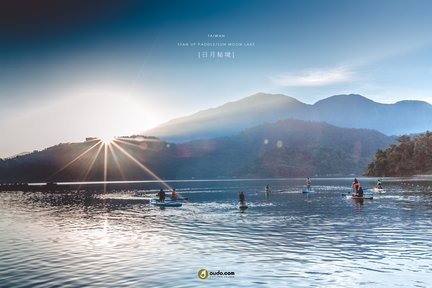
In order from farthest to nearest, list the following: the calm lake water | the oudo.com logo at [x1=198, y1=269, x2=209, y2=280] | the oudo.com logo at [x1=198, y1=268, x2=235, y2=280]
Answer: the oudo.com logo at [x1=198, y1=268, x2=235, y2=280] → the oudo.com logo at [x1=198, y1=269, x2=209, y2=280] → the calm lake water

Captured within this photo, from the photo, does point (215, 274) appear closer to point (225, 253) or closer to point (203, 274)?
point (203, 274)

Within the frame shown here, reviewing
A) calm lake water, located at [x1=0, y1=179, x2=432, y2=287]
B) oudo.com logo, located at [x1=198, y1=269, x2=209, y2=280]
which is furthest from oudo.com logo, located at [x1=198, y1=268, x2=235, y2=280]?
calm lake water, located at [x1=0, y1=179, x2=432, y2=287]

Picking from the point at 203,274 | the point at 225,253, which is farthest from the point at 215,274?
the point at 225,253

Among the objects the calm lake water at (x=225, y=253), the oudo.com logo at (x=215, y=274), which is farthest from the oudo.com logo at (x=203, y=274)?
the calm lake water at (x=225, y=253)

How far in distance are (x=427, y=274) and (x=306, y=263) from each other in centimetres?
779

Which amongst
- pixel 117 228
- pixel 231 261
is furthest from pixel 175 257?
pixel 117 228

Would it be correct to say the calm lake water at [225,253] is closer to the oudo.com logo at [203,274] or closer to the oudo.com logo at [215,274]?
the oudo.com logo at [215,274]

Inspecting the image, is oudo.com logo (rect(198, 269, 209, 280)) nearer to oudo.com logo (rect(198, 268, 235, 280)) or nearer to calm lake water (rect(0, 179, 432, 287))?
oudo.com logo (rect(198, 268, 235, 280))

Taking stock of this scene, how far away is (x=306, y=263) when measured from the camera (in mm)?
30172

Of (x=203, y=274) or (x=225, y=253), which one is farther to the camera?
(x=225, y=253)

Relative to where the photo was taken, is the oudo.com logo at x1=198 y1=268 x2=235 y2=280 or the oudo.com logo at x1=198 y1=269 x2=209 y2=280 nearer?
the oudo.com logo at x1=198 y1=269 x2=209 y2=280

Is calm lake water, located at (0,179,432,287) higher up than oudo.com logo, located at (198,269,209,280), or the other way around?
oudo.com logo, located at (198,269,209,280)

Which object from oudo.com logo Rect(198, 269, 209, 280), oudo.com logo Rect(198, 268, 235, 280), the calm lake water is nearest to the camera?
the calm lake water

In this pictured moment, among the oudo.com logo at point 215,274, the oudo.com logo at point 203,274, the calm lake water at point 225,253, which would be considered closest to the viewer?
the calm lake water at point 225,253
